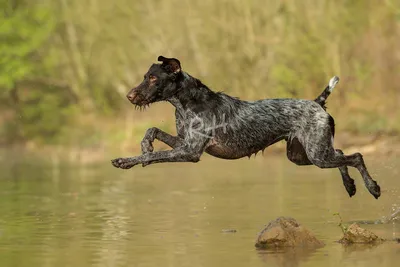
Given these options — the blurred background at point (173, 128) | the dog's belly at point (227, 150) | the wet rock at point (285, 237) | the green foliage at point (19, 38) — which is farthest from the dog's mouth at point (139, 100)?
the green foliage at point (19, 38)

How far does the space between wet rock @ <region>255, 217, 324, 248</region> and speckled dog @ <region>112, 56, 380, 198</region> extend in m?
1.37

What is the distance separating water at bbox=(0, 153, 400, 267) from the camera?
43.4 feet

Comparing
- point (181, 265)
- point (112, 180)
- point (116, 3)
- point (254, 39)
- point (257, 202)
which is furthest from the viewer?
point (116, 3)

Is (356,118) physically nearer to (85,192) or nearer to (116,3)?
(85,192)

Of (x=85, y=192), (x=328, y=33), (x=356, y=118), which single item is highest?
(x=328, y=33)

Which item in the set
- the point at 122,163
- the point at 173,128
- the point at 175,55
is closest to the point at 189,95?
the point at 122,163

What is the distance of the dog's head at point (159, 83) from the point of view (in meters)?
14.2

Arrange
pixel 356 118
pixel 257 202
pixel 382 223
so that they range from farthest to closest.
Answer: pixel 356 118
pixel 257 202
pixel 382 223

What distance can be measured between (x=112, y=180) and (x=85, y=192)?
3824 millimetres

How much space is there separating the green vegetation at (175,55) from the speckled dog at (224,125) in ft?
53.9

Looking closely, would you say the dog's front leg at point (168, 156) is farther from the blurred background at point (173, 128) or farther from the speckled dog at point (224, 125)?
the blurred background at point (173, 128)

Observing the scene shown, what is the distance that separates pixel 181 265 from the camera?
40.8ft

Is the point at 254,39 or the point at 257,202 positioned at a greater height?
the point at 254,39

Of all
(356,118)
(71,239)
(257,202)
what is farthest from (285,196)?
(356,118)
